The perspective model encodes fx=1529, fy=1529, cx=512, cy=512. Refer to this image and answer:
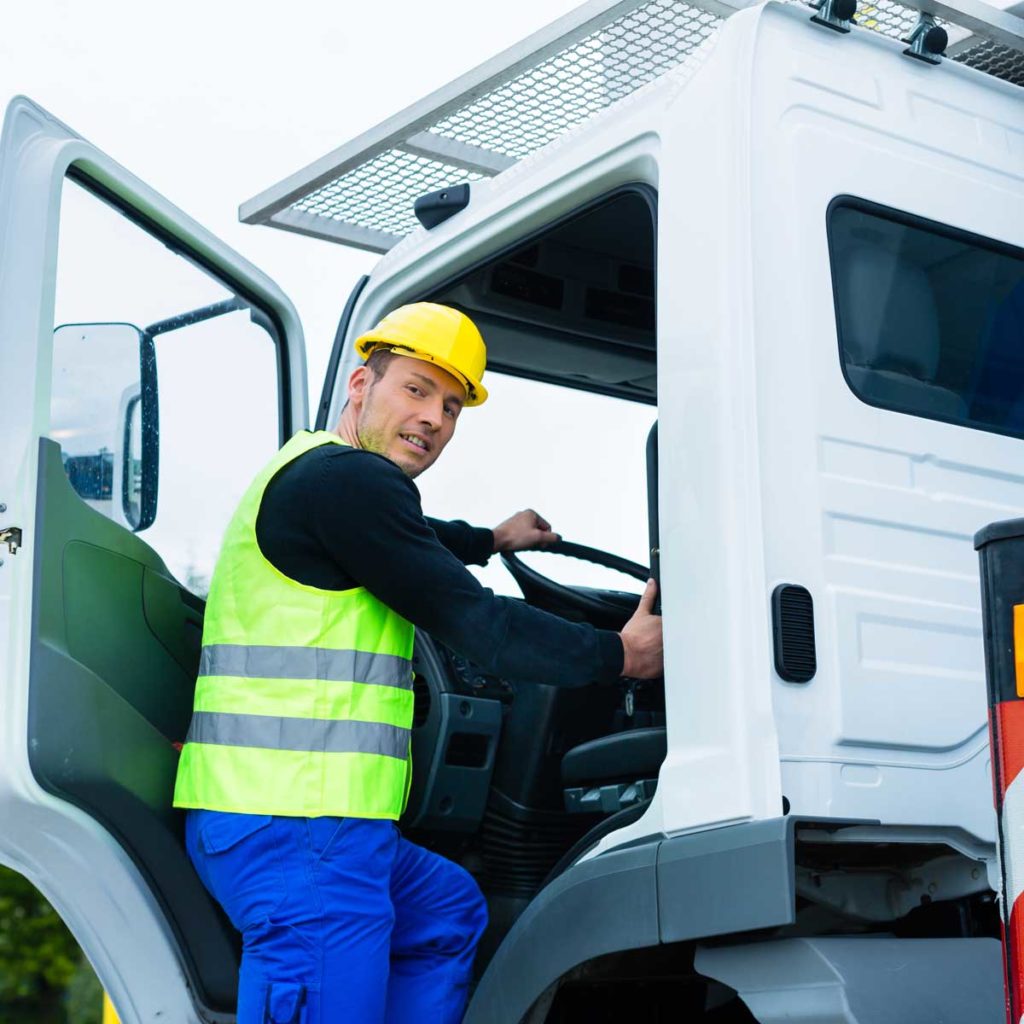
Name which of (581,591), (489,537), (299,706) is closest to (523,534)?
(489,537)

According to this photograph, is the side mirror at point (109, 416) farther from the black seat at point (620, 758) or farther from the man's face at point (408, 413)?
the black seat at point (620, 758)

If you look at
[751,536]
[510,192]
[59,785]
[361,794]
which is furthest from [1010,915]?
[510,192]

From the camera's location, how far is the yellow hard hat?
297cm

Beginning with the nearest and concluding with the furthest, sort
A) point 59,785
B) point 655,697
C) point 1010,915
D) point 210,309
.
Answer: point 1010,915
point 59,785
point 655,697
point 210,309

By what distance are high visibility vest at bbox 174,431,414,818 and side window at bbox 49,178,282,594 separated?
36 centimetres

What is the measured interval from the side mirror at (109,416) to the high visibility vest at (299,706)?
0.34 metres

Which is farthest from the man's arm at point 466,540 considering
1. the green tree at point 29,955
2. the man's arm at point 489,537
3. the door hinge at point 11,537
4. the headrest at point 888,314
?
the green tree at point 29,955

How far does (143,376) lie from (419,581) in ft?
2.68

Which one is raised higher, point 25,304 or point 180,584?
point 25,304

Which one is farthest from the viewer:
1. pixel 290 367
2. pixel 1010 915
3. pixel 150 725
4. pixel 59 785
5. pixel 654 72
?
pixel 290 367

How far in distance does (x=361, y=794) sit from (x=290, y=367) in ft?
4.95

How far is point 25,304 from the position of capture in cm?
266

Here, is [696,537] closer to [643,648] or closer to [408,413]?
[643,648]

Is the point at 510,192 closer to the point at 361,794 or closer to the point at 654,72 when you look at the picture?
the point at 654,72
